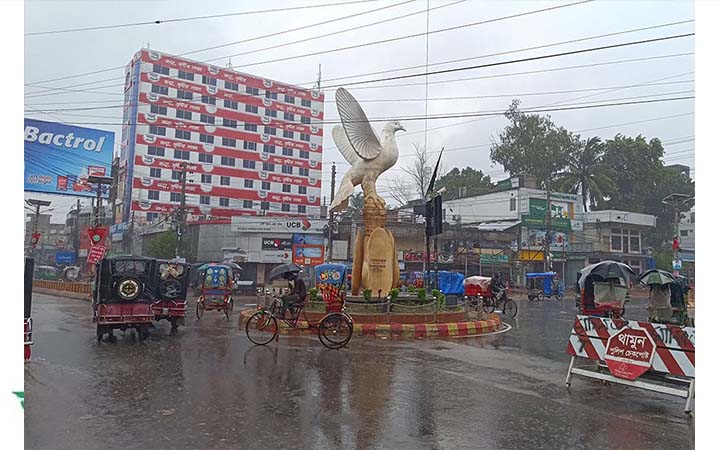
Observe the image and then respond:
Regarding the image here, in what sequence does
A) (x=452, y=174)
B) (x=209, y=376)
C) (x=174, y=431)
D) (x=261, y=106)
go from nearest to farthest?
(x=174, y=431) < (x=209, y=376) < (x=452, y=174) < (x=261, y=106)

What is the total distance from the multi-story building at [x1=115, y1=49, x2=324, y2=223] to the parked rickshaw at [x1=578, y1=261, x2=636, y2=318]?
1694 inches

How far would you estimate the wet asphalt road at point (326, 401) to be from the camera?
5.07m

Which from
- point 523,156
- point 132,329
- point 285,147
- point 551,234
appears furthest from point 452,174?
point 132,329

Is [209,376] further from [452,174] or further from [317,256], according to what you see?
[452,174]

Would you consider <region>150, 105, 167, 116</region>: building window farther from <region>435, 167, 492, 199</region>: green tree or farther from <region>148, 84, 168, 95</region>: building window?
<region>435, 167, 492, 199</region>: green tree

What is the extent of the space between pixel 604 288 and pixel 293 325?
816 centimetres

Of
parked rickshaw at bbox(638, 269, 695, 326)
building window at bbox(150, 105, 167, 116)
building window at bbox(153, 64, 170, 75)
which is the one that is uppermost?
building window at bbox(153, 64, 170, 75)

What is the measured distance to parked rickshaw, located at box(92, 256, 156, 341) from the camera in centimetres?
1123

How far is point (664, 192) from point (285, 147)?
1685 inches

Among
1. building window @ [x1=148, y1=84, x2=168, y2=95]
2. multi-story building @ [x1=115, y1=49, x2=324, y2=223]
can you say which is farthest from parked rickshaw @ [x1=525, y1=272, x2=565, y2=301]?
building window @ [x1=148, y1=84, x2=168, y2=95]

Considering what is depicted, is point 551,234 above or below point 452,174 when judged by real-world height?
below

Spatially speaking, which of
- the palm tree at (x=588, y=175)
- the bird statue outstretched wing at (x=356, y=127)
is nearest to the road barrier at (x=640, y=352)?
the bird statue outstretched wing at (x=356, y=127)

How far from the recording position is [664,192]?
4512 cm

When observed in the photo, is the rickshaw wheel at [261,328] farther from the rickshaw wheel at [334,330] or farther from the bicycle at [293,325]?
the rickshaw wheel at [334,330]
